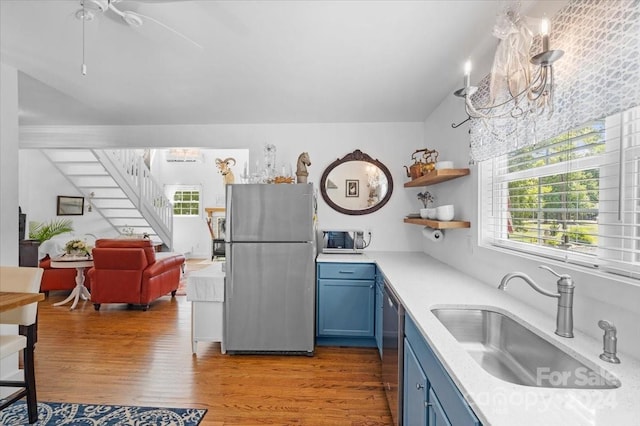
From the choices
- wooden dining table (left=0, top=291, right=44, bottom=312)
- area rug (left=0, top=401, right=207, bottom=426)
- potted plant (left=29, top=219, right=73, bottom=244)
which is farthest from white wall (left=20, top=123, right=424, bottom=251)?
potted plant (left=29, top=219, right=73, bottom=244)

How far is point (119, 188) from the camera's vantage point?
5984 millimetres

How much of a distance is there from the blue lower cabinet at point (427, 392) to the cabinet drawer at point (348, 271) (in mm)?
1363

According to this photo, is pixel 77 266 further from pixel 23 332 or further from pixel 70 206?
pixel 70 206

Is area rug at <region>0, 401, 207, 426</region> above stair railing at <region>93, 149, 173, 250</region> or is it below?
below

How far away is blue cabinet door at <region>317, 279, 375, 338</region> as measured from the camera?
3041 millimetres

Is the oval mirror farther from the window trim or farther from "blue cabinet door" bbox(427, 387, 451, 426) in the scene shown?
the window trim

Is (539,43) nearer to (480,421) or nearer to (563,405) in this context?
(563,405)

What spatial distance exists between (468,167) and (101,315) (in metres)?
4.50

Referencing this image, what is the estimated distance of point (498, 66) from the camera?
1.40 meters

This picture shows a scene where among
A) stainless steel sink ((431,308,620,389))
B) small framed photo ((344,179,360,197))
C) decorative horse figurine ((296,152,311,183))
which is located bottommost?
stainless steel sink ((431,308,620,389))

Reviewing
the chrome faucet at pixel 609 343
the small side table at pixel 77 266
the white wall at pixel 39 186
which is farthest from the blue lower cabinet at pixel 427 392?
the white wall at pixel 39 186

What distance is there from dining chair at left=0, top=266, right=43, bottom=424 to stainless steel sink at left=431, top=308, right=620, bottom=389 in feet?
8.12

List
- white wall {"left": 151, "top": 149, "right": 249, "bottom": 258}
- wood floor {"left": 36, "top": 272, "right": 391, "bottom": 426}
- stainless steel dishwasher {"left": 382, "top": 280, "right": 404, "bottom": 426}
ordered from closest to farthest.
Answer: stainless steel dishwasher {"left": 382, "top": 280, "right": 404, "bottom": 426}
wood floor {"left": 36, "top": 272, "right": 391, "bottom": 426}
white wall {"left": 151, "top": 149, "right": 249, "bottom": 258}

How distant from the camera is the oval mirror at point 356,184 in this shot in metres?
3.80
